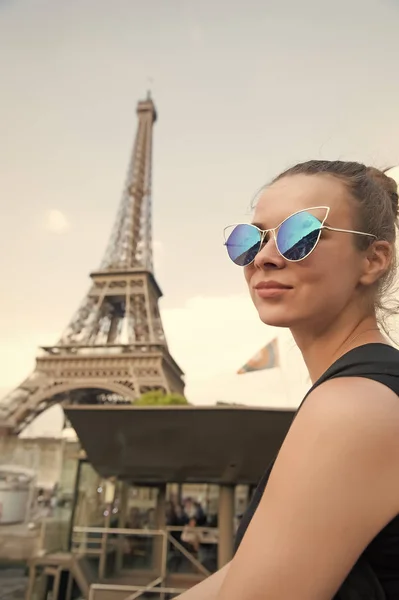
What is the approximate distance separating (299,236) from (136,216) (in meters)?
37.2

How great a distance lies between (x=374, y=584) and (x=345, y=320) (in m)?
0.48

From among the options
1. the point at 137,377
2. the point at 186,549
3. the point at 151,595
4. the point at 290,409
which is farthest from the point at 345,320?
the point at 137,377

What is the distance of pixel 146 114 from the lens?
42719mm

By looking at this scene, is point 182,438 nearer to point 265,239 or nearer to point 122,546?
point 122,546

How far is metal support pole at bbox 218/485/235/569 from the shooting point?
6566 mm

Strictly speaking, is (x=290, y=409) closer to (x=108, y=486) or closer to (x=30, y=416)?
(x=108, y=486)

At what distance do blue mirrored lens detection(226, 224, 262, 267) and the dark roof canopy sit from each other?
444 cm

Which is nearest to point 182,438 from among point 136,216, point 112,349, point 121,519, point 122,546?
point 122,546

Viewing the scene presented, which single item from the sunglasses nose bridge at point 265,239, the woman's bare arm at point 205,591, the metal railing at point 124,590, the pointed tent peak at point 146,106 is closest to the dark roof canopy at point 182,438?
the metal railing at point 124,590

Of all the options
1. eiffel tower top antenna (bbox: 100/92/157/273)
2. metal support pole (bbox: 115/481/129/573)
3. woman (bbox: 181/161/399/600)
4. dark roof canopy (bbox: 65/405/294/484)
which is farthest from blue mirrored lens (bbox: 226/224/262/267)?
eiffel tower top antenna (bbox: 100/92/157/273)

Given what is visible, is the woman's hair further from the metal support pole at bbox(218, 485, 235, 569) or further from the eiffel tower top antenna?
the eiffel tower top antenna

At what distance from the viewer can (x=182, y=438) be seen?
6043mm

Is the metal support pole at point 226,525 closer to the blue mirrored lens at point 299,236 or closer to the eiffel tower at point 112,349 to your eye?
the blue mirrored lens at point 299,236

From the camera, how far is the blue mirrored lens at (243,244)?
1.05 metres
